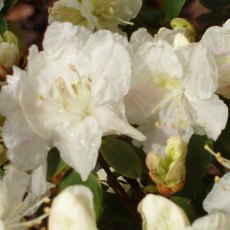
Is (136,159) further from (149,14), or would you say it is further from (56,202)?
(149,14)

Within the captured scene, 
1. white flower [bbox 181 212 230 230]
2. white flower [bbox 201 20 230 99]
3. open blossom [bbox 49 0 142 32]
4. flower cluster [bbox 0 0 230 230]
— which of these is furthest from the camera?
open blossom [bbox 49 0 142 32]

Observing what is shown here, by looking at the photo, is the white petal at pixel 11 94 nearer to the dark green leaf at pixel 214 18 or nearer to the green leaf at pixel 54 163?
the green leaf at pixel 54 163

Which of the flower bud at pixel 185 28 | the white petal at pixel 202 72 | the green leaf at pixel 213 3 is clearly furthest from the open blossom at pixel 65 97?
the green leaf at pixel 213 3

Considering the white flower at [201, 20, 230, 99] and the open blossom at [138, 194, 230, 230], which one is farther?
the white flower at [201, 20, 230, 99]

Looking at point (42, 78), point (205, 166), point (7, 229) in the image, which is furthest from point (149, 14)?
point (7, 229)

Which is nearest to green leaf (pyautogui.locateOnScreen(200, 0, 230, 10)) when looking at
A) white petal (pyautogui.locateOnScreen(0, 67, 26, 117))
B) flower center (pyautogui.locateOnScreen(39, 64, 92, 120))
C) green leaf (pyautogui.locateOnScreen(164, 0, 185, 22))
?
green leaf (pyautogui.locateOnScreen(164, 0, 185, 22))

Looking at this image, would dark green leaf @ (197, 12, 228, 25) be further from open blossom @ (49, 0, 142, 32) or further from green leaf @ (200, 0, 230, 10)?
open blossom @ (49, 0, 142, 32)

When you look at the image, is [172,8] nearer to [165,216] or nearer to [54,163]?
[54,163]
